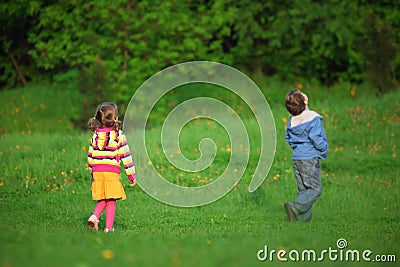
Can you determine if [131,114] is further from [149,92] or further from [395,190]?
[395,190]

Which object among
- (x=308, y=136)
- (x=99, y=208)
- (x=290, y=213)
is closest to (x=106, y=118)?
(x=99, y=208)

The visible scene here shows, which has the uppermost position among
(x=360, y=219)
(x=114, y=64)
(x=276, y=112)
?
(x=114, y=64)

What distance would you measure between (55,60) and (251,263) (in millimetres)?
20869

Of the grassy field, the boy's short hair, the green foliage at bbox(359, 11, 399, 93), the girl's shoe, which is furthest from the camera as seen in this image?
the green foliage at bbox(359, 11, 399, 93)

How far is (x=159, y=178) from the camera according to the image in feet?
40.9

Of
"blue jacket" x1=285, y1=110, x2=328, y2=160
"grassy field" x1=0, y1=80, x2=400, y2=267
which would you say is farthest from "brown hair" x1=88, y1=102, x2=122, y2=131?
"blue jacket" x1=285, y1=110, x2=328, y2=160

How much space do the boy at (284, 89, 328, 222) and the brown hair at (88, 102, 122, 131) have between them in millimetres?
2583

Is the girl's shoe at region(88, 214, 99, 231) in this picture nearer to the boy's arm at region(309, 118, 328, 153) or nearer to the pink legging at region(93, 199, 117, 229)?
the pink legging at region(93, 199, 117, 229)

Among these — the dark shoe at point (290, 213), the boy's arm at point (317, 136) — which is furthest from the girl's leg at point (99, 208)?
the boy's arm at point (317, 136)

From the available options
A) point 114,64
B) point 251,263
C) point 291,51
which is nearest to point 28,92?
point 114,64

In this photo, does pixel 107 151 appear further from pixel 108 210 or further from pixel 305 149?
pixel 305 149

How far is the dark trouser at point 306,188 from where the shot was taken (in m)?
9.62

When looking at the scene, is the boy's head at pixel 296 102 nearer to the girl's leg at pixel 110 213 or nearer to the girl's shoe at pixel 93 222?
the girl's leg at pixel 110 213

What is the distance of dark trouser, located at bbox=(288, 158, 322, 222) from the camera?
9.62m
